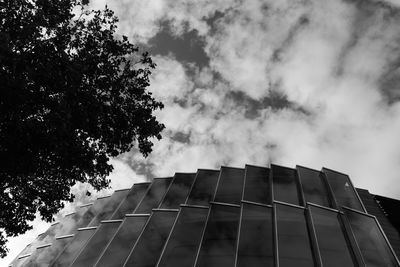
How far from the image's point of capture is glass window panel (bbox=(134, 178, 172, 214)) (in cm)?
1524

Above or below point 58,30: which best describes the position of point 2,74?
below

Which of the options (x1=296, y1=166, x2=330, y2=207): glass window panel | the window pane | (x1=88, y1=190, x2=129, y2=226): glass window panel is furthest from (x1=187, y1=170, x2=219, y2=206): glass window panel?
(x1=88, y1=190, x2=129, y2=226): glass window panel

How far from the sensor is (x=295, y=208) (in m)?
11.5

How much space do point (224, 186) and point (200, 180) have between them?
5.73 ft

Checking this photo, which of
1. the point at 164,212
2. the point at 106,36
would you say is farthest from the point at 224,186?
the point at 106,36

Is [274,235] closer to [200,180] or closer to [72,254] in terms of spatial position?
[200,180]

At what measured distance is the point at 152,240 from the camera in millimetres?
11758

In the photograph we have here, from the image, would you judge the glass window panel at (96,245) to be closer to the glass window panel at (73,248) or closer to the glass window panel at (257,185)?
the glass window panel at (73,248)

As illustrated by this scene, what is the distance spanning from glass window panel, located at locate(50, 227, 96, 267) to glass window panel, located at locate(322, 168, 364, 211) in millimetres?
11167

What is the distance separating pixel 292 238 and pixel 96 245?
806 cm

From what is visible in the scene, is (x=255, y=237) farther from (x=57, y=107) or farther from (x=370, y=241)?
(x=57, y=107)

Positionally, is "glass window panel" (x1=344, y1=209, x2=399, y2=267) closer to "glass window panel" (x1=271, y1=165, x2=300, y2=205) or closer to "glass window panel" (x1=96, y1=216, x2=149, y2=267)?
"glass window panel" (x1=271, y1=165, x2=300, y2=205)

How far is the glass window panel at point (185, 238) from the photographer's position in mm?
10062

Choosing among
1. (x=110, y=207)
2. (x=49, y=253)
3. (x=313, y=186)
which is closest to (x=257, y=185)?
(x=313, y=186)
